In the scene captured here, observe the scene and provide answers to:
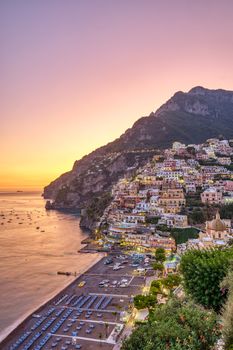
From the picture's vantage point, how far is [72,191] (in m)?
155

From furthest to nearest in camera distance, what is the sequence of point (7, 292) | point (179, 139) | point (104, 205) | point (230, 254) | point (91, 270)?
point (179, 139), point (104, 205), point (91, 270), point (7, 292), point (230, 254)

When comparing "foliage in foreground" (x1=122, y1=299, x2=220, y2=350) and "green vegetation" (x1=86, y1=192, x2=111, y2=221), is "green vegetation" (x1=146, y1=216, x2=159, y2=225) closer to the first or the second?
"green vegetation" (x1=86, y1=192, x2=111, y2=221)

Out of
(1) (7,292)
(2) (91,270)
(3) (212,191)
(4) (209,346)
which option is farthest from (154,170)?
(4) (209,346)

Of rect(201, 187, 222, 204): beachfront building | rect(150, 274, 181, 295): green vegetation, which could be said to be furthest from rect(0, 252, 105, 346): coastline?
rect(201, 187, 222, 204): beachfront building

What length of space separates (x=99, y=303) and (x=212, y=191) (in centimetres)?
4262

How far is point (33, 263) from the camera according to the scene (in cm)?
5691

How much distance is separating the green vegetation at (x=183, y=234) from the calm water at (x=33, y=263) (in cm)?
1361

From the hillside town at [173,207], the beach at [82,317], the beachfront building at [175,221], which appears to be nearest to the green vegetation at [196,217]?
the hillside town at [173,207]

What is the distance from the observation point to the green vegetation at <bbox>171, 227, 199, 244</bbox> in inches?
2299

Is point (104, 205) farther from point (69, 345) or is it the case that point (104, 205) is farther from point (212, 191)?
point (69, 345)

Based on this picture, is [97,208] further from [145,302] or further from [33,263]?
[145,302]

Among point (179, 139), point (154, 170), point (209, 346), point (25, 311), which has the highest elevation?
point (179, 139)

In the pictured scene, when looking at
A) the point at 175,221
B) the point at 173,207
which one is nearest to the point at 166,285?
the point at 175,221

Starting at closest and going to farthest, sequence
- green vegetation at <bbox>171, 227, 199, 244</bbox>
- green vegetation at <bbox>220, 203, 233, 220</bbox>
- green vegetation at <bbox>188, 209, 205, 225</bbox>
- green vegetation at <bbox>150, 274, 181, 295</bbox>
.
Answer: green vegetation at <bbox>150, 274, 181, 295</bbox> < green vegetation at <bbox>171, 227, 199, 244</bbox> < green vegetation at <bbox>220, 203, 233, 220</bbox> < green vegetation at <bbox>188, 209, 205, 225</bbox>
